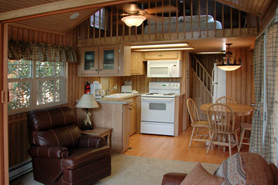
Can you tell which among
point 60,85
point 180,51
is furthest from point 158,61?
point 60,85

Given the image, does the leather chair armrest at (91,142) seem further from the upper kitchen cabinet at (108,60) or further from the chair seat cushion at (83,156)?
the upper kitchen cabinet at (108,60)

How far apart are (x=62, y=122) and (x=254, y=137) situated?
275 centimetres

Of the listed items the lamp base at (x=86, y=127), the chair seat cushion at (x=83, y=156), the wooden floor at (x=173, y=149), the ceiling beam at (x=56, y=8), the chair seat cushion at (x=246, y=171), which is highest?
the ceiling beam at (x=56, y=8)

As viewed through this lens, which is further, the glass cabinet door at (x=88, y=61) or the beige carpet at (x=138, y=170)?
the glass cabinet door at (x=88, y=61)

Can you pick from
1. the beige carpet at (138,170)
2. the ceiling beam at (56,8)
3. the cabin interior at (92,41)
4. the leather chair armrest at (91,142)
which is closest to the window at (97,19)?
the cabin interior at (92,41)

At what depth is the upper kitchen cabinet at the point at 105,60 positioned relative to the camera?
5.10 metres

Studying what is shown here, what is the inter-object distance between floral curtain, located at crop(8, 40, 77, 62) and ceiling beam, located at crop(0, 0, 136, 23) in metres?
0.88

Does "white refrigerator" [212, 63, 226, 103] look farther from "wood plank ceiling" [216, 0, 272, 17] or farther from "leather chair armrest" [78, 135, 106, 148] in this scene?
"leather chair armrest" [78, 135, 106, 148]

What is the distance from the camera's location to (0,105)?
2.86 meters

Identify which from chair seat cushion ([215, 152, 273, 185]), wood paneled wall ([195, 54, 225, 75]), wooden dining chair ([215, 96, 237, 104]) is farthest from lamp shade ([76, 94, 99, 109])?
wood paneled wall ([195, 54, 225, 75])

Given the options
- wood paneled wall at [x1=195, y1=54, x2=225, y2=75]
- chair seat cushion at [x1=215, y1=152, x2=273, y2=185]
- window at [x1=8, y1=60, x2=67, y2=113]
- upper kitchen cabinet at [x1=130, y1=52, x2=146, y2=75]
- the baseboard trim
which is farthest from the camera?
wood paneled wall at [x1=195, y1=54, x2=225, y2=75]

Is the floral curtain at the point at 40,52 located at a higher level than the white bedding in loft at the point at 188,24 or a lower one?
lower

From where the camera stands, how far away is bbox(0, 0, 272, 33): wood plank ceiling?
3.26m

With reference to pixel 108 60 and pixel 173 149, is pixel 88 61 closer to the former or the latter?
pixel 108 60
